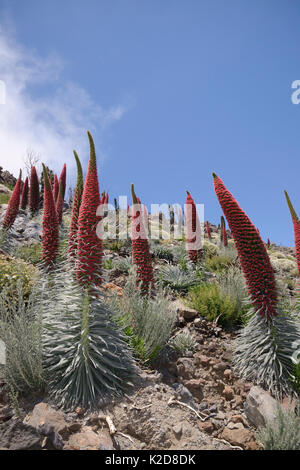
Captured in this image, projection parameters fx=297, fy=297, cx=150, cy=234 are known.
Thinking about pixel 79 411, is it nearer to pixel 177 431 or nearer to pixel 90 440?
pixel 90 440

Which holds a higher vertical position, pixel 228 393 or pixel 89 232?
pixel 89 232

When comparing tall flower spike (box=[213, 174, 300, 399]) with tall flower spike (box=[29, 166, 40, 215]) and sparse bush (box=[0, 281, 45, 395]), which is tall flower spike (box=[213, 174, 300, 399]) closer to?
sparse bush (box=[0, 281, 45, 395])

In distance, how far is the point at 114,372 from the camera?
3143 mm

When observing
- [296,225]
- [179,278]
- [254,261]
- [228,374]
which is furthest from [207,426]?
[179,278]

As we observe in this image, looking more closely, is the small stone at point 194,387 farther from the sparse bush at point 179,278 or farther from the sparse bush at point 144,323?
the sparse bush at point 179,278

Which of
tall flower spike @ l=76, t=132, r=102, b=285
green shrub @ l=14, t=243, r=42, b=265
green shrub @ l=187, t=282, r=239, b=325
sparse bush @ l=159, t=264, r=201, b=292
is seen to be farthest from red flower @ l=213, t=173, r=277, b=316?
green shrub @ l=14, t=243, r=42, b=265

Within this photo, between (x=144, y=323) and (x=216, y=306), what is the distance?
185cm

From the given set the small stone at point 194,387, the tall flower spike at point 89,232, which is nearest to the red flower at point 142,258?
the tall flower spike at point 89,232

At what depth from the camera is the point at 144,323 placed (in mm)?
3836

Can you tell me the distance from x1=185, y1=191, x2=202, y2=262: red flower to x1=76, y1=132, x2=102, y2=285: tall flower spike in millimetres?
4386

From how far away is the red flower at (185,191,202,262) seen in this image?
7.32 m

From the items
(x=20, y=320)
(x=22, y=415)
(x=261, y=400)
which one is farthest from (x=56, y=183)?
(x=261, y=400)
